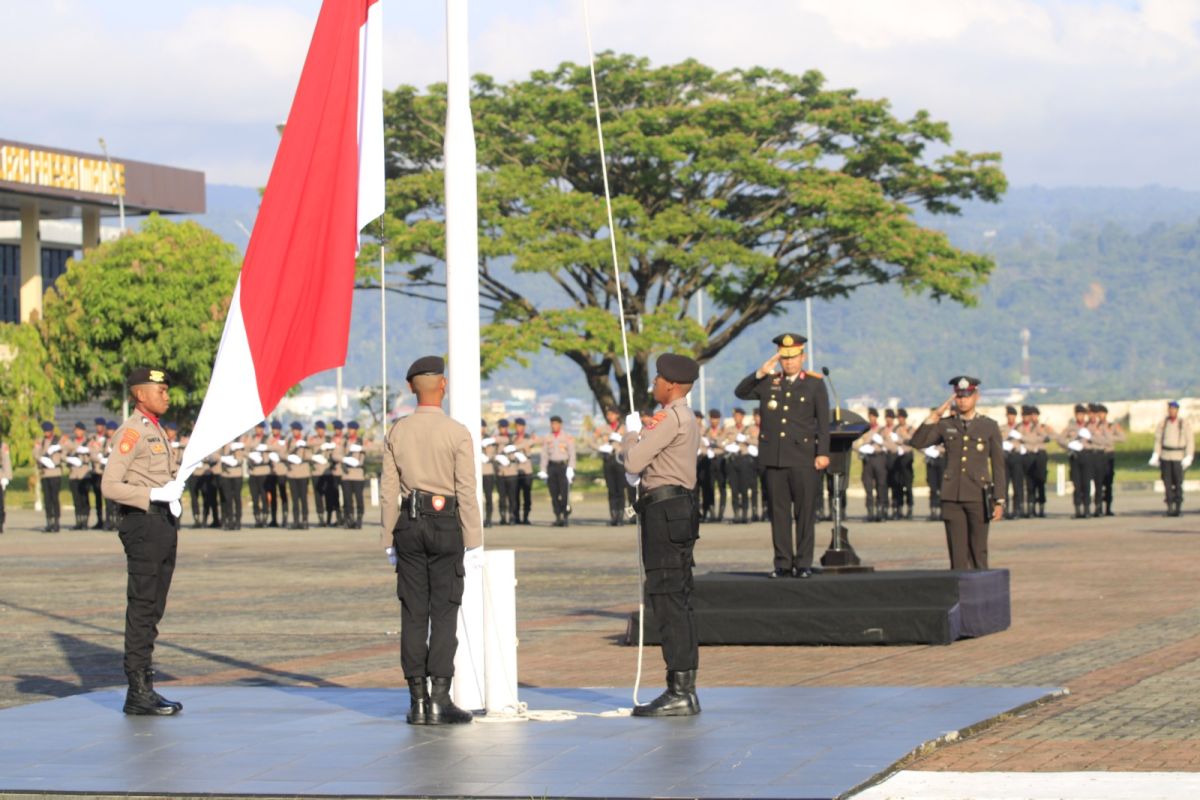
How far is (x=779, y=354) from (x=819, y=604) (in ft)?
5.96

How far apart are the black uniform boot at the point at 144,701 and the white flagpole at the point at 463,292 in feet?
5.38

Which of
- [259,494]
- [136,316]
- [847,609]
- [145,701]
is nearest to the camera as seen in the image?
[145,701]

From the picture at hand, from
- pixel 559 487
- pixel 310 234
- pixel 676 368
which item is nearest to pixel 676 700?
pixel 676 368

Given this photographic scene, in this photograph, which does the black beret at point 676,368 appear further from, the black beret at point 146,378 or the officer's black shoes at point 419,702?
the black beret at point 146,378

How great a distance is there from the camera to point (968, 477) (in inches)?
636

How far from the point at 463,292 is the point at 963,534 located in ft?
24.2

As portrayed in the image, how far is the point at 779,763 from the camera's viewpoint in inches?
338

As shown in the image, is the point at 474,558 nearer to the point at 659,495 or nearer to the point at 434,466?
the point at 434,466

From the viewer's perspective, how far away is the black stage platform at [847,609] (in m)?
13.8

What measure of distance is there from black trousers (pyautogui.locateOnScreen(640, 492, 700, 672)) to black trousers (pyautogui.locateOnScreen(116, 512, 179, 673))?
2703 mm

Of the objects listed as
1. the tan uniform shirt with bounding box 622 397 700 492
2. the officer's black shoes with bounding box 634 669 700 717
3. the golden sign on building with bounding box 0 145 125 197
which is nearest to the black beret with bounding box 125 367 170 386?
the tan uniform shirt with bounding box 622 397 700 492

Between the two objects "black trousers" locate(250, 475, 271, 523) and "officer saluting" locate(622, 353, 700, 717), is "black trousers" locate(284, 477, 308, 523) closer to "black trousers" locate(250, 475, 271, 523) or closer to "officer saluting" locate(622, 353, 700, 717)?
"black trousers" locate(250, 475, 271, 523)

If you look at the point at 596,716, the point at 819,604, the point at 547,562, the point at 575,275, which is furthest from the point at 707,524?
the point at 596,716

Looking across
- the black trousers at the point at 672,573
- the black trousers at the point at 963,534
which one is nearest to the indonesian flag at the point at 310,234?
the black trousers at the point at 672,573
